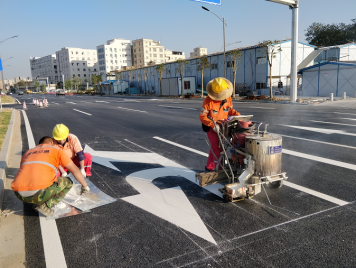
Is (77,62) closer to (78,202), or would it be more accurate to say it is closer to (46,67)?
(46,67)

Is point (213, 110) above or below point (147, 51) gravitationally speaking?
below

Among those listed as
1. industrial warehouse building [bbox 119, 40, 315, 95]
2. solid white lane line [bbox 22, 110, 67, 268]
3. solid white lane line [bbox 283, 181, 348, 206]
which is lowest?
solid white lane line [bbox 22, 110, 67, 268]

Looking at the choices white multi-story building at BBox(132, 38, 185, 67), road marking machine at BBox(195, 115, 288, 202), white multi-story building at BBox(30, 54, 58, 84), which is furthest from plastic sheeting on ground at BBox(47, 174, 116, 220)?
white multi-story building at BBox(30, 54, 58, 84)

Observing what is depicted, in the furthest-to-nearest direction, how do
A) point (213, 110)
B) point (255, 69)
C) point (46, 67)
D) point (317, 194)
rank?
point (46, 67), point (255, 69), point (213, 110), point (317, 194)

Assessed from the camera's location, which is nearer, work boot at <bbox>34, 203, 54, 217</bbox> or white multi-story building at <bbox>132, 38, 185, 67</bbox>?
work boot at <bbox>34, 203, 54, 217</bbox>

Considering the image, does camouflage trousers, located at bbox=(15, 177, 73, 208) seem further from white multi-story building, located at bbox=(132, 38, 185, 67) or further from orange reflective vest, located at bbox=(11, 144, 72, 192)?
white multi-story building, located at bbox=(132, 38, 185, 67)

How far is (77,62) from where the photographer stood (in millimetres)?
146125

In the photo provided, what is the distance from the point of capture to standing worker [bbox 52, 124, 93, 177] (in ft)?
15.0

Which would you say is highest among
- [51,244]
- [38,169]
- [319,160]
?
[38,169]

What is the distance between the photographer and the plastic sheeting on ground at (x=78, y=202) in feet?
13.5

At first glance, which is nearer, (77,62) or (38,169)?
(38,169)

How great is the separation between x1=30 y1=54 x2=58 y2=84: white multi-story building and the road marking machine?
17120cm

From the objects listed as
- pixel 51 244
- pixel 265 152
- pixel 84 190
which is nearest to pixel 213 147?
pixel 265 152

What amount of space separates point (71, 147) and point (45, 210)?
1.29 meters
